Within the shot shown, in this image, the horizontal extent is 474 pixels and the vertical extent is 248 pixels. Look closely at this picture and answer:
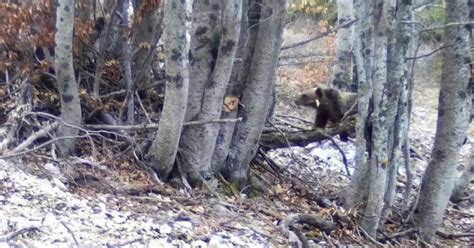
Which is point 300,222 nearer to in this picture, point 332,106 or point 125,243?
point 125,243

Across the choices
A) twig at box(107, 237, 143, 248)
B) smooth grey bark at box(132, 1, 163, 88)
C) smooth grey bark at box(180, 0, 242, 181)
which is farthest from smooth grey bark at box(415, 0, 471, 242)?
twig at box(107, 237, 143, 248)

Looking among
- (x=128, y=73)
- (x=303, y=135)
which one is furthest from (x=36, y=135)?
(x=303, y=135)

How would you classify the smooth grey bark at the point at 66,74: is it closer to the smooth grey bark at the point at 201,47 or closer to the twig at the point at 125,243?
the smooth grey bark at the point at 201,47

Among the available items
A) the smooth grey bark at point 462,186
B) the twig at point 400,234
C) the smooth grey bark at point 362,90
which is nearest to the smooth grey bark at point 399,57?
the smooth grey bark at point 362,90

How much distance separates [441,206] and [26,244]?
4.53 m

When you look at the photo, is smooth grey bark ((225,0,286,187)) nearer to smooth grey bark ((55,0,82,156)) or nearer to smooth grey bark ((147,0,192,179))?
smooth grey bark ((147,0,192,179))

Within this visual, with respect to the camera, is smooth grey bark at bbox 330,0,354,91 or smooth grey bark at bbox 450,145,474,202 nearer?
smooth grey bark at bbox 450,145,474,202

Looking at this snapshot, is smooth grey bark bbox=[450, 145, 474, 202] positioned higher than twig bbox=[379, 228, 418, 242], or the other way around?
smooth grey bark bbox=[450, 145, 474, 202]

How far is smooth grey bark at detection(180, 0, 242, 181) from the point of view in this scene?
6496 mm

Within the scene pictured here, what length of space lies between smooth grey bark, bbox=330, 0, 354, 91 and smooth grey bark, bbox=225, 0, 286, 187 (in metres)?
6.51

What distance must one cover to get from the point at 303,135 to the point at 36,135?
10.7 ft

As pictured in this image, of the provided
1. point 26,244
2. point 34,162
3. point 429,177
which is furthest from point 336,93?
point 26,244

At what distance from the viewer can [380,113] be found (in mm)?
6418

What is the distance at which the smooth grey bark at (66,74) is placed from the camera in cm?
605
